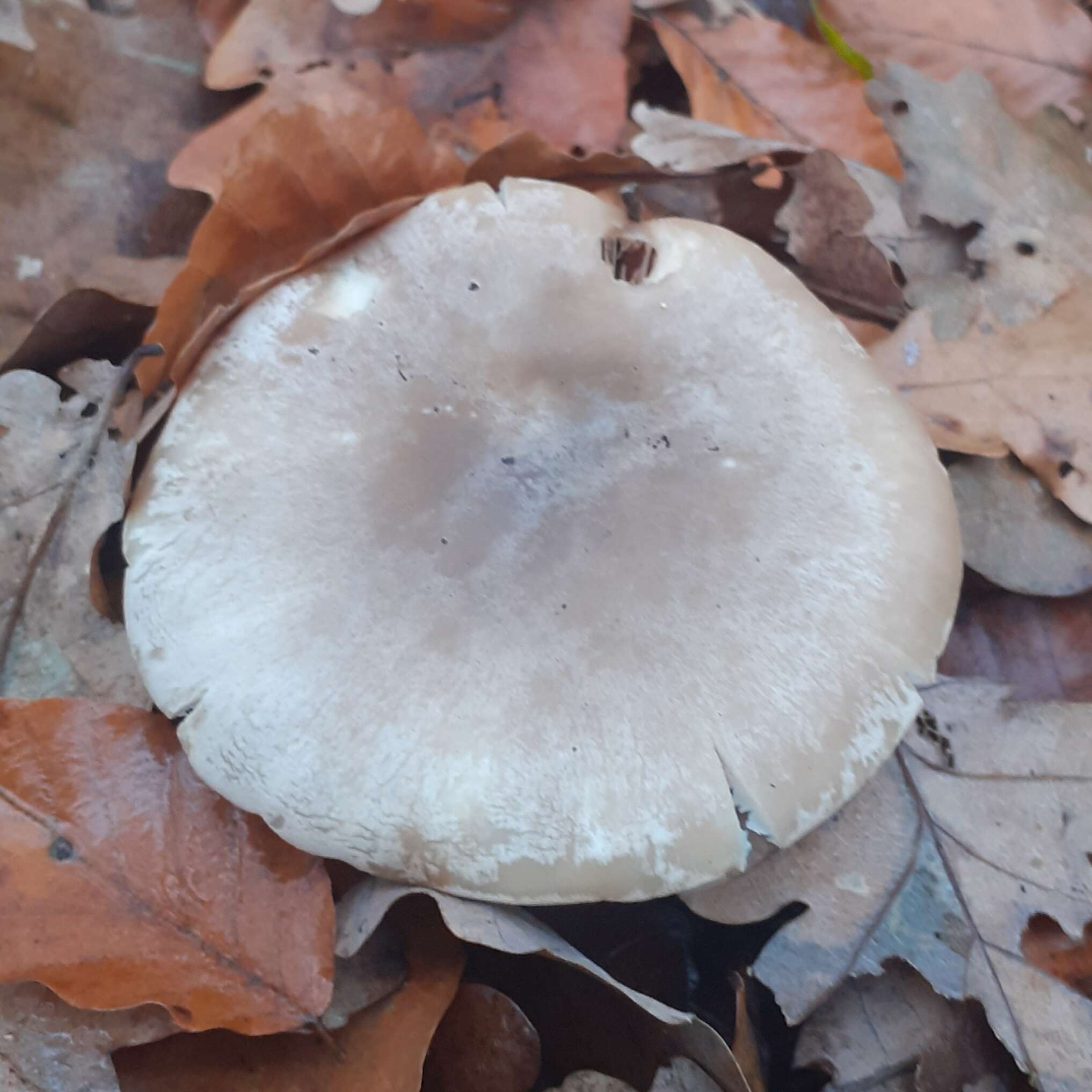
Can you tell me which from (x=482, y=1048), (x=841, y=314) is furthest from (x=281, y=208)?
(x=482, y=1048)

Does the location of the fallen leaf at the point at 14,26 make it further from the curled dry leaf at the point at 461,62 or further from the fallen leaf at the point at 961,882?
the fallen leaf at the point at 961,882

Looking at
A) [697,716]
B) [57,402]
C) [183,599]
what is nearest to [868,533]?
[697,716]

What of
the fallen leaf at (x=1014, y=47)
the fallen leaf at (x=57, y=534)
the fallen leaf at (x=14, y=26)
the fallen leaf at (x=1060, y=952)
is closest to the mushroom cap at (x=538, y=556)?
the fallen leaf at (x=57, y=534)

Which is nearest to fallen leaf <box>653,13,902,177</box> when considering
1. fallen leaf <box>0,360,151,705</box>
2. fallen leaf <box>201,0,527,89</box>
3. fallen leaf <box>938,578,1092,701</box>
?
fallen leaf <box>201,0,527,89</box>

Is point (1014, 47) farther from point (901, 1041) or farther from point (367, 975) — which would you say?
point (367, 975)

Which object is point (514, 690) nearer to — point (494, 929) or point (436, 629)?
point (436, 629)

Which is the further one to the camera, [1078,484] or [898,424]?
[1078,484]
